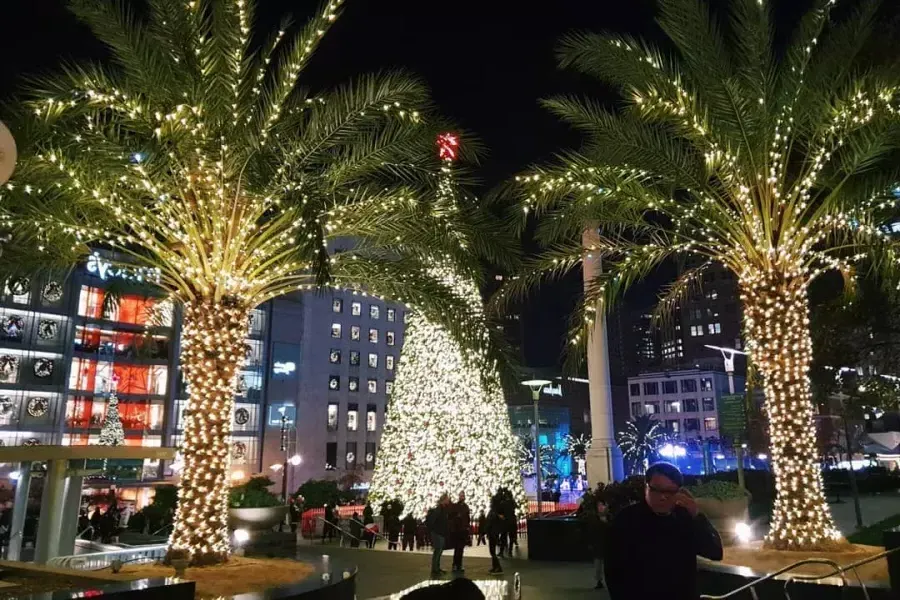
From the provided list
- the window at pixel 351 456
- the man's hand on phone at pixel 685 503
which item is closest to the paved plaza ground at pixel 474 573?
the man's hand on phone at pixel 685 503

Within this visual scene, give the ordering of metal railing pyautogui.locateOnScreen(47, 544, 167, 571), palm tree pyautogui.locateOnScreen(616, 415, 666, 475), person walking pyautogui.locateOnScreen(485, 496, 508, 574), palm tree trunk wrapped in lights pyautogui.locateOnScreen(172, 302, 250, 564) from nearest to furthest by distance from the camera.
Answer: palm tree trunk wrapped in lights pyautogui.locateOnScreen(172, 302, 250, 564) → metal railing pyautogui.locateOnScreen(47, 544, 167, 571) → person walking pyautogui.locateOnScreen(485, 496, 508, 574) → palm tree pyautogui.locateOnScreen(616, 415, 666, 475)

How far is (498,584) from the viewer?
11672mm

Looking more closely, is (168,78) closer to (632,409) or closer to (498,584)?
(498,584)

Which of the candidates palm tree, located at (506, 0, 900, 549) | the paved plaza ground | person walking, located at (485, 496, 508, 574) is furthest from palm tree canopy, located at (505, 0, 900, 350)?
person walking, located at (485, 496, 508, 574)

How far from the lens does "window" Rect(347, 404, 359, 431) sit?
7962 cm

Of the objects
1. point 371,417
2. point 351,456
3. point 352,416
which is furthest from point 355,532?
point 371,417

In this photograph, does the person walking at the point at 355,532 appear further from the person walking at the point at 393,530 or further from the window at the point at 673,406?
the window at the point at 673,406

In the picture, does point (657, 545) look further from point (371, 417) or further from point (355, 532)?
point (371, 417)

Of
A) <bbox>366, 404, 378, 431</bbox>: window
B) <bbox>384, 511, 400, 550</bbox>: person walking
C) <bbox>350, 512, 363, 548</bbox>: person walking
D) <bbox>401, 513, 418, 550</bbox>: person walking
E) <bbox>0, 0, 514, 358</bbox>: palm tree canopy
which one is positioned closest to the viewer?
<bbox>0, 0, 514, 358</bbox>: palm tree canopy

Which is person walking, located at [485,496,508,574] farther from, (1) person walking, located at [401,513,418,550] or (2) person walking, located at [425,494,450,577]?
(1) person walking, located at [401,513,418,550]

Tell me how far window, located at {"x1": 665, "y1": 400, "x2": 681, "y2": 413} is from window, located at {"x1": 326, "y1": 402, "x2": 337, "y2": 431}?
59.1 metres

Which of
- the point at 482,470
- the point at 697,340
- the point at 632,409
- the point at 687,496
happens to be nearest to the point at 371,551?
the point at 482,470

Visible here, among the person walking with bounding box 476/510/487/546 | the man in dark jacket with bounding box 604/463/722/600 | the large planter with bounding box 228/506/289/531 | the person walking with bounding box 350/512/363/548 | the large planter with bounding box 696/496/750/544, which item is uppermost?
the man in dark jacket with bounding box 604/463/722/600

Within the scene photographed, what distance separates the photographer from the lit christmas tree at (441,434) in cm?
2152
